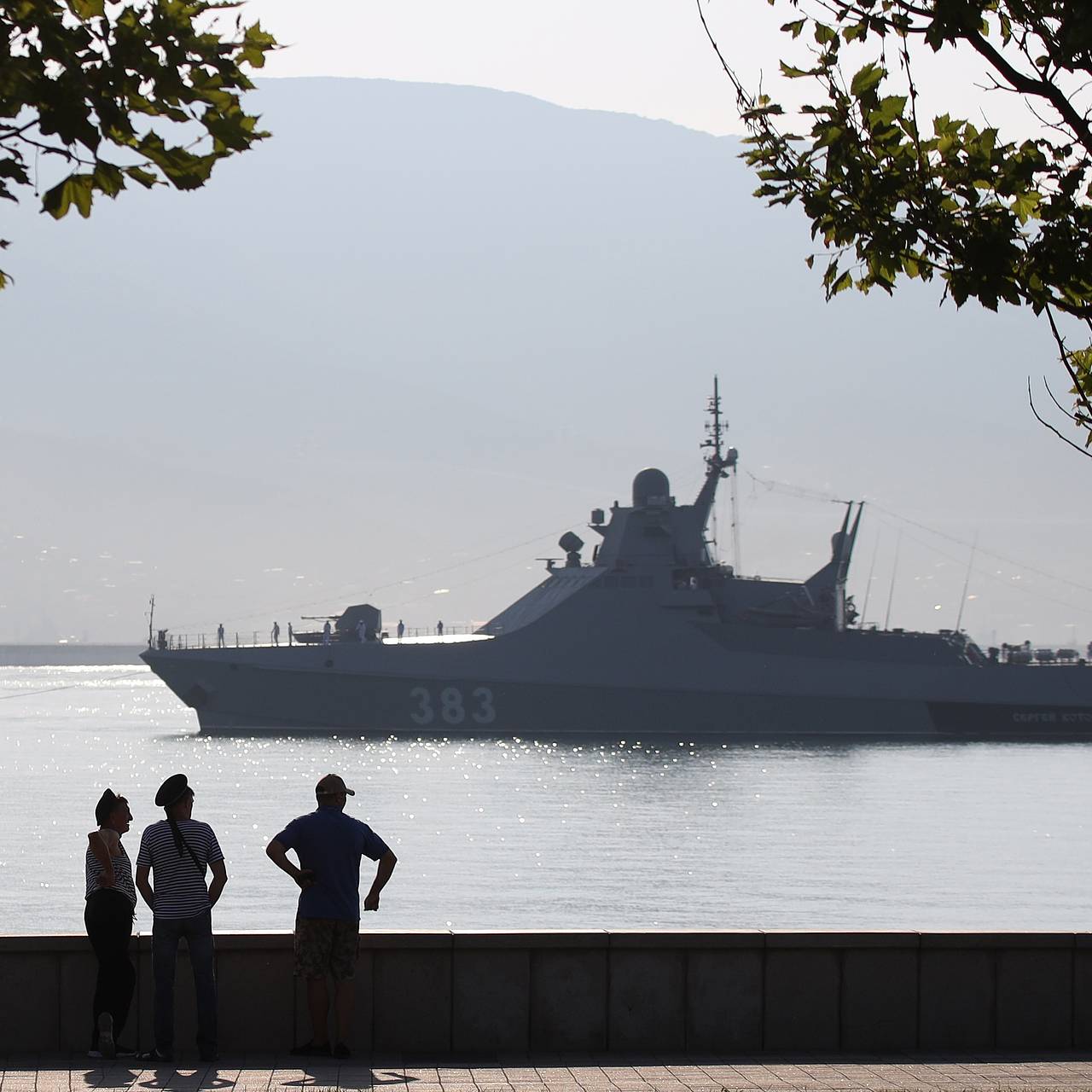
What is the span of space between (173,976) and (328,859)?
860 mm

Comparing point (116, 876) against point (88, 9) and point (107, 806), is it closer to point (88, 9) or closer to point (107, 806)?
point (107, 806)

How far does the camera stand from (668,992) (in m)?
7.92

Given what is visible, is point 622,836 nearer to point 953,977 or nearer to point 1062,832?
point 1062,832

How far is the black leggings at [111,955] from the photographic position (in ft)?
24.1

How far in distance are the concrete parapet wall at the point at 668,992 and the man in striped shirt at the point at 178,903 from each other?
34 cm

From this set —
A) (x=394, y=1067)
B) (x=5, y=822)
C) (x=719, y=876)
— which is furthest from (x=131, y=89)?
(x=5, y=822)

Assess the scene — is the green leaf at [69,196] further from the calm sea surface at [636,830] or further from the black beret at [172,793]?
the calm sea surface at [636,830]

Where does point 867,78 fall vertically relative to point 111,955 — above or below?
above

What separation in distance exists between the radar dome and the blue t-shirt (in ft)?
180

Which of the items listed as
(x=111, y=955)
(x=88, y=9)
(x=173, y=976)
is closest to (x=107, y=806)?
(x=111, y=955)

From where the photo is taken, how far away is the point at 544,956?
25.9ft

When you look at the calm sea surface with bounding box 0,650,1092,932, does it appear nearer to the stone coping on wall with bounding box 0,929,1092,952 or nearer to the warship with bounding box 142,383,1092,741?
the warship with bounding box 142,383,1092,741

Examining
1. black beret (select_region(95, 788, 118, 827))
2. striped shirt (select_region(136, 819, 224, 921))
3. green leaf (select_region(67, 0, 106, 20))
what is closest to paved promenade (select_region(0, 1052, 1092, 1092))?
striped shirt (select_region(136, 819, 224, 921))

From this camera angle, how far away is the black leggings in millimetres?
7355
